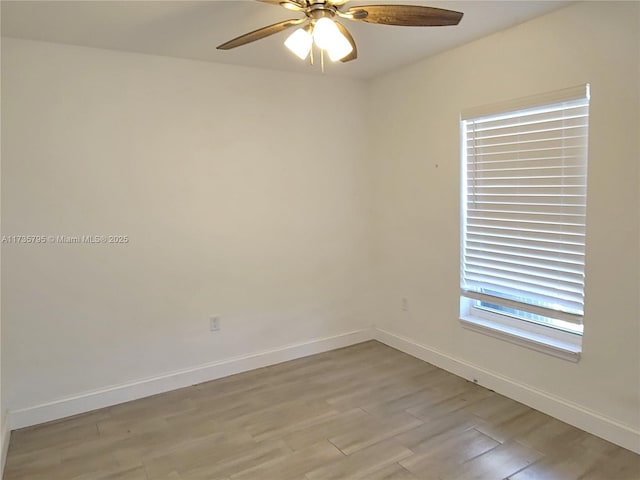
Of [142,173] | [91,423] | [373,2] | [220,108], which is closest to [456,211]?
[373,2]

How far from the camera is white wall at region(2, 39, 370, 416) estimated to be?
2.80 metres

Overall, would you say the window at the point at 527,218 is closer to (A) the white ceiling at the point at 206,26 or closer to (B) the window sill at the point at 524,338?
(B) the window sill at the point at 524,338

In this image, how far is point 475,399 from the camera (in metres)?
3.02

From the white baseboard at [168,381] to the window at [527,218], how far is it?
4.28 ft

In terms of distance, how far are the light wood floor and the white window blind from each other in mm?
728

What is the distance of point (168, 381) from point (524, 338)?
2.51 meters

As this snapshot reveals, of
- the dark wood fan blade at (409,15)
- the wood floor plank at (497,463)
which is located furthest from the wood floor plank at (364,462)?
the dark wood fan blade at (409,15)

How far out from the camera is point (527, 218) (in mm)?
2859

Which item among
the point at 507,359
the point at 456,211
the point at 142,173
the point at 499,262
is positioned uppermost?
the point at 142,173

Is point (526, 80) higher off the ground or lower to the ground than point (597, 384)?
higher

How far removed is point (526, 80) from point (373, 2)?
1.11 m

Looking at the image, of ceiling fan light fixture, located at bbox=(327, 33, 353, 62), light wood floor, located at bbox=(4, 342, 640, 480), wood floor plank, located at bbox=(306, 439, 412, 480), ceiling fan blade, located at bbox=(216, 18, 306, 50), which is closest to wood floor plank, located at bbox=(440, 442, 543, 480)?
light wood floor, located at bbox=(4, 342, 640, 480)

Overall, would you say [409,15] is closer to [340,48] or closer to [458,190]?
[340,48]

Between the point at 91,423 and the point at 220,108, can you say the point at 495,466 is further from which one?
the point at 220,108
